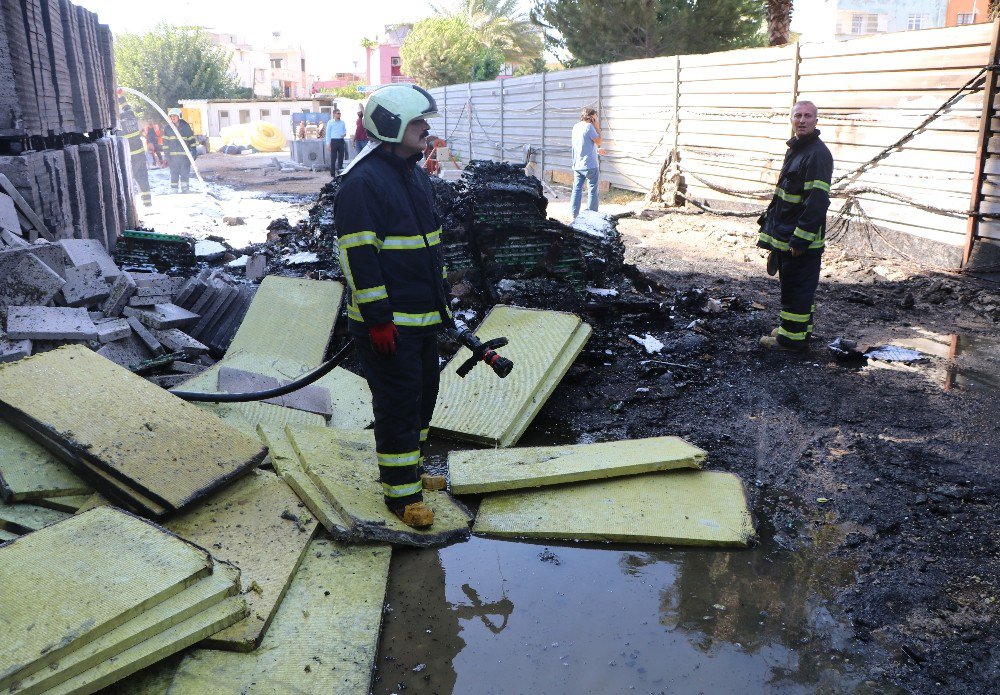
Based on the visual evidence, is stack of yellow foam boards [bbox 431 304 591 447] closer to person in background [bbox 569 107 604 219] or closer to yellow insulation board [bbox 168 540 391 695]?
yellow insulation board [bbox 168 540 391 695]

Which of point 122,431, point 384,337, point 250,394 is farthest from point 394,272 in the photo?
point 250,394

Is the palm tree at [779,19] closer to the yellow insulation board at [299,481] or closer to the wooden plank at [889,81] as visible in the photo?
the wooden plank at [889,81]

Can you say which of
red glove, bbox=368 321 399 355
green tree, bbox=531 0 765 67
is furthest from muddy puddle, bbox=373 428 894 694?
green tree, bbox=531 0 765 67

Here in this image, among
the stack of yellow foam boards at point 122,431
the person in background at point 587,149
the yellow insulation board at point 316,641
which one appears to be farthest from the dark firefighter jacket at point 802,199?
the person in background at point 587,149

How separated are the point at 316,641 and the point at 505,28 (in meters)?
47.0

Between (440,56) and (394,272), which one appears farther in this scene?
(440,56)

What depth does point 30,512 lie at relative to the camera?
3018mm

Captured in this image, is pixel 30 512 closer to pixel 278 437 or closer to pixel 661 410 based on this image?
pixel 278 437

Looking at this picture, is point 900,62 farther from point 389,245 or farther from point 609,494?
point 389,245

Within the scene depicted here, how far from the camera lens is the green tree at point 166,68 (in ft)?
177

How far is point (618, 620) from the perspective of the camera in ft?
9.50

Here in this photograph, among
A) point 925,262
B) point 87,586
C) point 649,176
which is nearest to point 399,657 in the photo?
point 87,586

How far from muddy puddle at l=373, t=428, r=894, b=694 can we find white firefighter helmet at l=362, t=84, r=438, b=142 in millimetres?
1855

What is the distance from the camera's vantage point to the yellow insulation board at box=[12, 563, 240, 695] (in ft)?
6.95
